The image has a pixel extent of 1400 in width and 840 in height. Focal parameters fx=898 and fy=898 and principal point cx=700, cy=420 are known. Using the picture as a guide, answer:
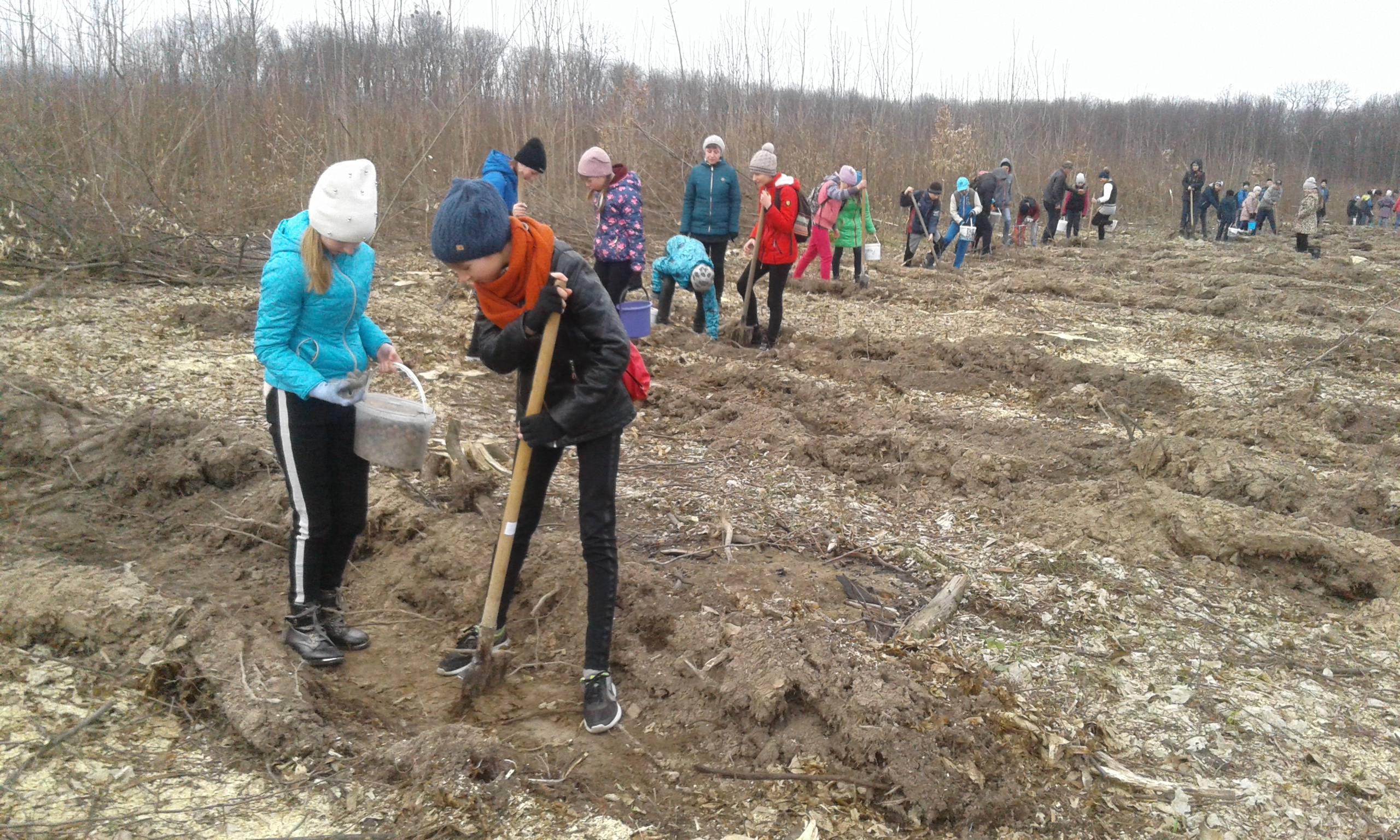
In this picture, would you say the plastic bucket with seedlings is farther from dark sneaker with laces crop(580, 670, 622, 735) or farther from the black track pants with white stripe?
dark sneaker with laces crop(580, 670, 622, 735)

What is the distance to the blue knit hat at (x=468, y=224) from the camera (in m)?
2.47

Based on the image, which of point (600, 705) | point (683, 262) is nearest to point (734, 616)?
point (600, 705)

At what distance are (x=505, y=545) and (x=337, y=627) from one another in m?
0.89

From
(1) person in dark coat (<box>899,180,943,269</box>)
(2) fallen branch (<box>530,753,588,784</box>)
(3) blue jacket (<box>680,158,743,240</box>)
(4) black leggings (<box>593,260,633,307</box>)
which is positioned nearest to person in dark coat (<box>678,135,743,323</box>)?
(3) blue jacket (<box>680,158,743,240</box>)

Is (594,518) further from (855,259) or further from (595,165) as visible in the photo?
(855,259)

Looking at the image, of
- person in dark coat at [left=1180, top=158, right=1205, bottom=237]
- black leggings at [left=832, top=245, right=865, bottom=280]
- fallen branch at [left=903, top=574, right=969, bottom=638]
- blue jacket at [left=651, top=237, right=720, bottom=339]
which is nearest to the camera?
fallen branch at [left=903, top=574, right=969, bottom=638]

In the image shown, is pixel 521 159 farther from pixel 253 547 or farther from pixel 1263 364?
Result: pixel 1263 364

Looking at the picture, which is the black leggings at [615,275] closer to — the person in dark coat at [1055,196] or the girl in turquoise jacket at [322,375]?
the girl in turquoise jacket at [322,375]

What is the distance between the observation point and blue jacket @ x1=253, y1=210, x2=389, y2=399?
282 centimetres

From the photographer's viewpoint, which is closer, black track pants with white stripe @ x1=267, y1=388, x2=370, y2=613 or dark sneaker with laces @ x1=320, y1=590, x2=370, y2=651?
black track pants with white stripe @ x1=267, y1=388, x2=370, y2=613

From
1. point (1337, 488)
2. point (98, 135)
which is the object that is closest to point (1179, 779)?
point (1337, 488)

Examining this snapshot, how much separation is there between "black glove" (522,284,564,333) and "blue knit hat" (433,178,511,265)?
7.5 inches

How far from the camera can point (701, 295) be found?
832 centimetres

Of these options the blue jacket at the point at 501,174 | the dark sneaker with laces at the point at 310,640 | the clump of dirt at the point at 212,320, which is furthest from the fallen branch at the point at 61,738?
the blue jacket at the point at 501,174
